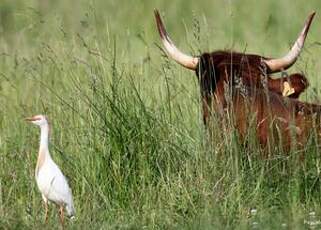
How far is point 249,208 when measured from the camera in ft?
27.2

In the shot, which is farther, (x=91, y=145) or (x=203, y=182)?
(x=91, y=145)

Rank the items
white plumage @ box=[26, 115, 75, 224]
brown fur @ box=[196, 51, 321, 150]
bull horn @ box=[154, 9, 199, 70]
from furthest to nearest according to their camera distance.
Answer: bull horn @ box=[154, 9, 199, 70], brown fur @ box=[196, 51, 321, 150], white plumage @ box=[26, 115, 75, 224]

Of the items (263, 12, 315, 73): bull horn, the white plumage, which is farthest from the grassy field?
(263, 12, 315, 73): bull horn

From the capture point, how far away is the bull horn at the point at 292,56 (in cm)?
952

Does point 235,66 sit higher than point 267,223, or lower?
higher

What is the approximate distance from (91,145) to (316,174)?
1.64 m

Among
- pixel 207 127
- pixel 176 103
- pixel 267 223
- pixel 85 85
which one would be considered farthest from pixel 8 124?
pixel 267 223

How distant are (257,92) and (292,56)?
1.91 ft

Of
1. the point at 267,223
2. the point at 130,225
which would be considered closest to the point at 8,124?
the point at 130,225

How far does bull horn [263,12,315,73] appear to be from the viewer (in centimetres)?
952

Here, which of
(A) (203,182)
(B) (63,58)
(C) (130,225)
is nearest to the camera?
(C) (130,225)

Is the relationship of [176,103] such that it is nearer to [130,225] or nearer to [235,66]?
[235,66]

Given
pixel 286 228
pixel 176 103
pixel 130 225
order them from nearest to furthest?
1. pixel 286 228
2. pixel 130 225
3. pixel 176 103

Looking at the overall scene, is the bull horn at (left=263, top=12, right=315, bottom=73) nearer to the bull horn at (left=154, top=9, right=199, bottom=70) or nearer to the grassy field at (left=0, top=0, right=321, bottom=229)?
the grassy field at (left=0, top=0, right=321, bottom=229)
